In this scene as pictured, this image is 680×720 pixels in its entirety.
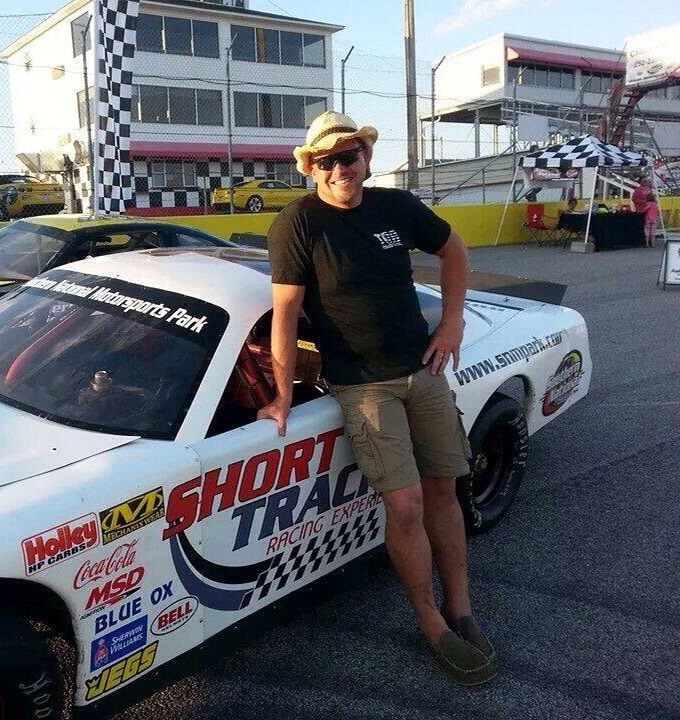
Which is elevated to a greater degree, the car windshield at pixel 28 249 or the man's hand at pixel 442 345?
the car windshield at pixel 28 249

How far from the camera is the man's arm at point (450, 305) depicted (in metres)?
2.44

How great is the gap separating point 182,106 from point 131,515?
29.5 metres

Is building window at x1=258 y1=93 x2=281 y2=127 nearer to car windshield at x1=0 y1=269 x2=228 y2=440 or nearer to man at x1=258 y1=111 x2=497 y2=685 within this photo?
car windshield at x1=0 y1=269 x2=228 y2=440

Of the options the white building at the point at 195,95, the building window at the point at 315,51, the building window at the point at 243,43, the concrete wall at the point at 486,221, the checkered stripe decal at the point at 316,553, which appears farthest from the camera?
the building window at the point at 315,51

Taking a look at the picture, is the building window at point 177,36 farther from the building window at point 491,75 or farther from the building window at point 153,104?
the building window at point 491,75

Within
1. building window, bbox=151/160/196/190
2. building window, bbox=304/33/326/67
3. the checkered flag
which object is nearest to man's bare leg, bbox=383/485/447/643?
the checkered flag

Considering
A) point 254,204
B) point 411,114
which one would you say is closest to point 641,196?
point 411,114

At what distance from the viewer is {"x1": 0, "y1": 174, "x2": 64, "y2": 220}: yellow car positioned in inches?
747

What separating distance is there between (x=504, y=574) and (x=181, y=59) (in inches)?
1199

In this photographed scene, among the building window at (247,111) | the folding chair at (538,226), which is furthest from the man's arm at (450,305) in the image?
the building window at (247,111)

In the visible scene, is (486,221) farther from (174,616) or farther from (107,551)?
(107,551)

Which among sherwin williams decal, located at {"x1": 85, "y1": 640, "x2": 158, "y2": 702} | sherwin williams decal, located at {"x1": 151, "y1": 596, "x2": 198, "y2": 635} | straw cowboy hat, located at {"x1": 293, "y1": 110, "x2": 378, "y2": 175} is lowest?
sherwin williams decal, located at {"x1": 85, "y1": 640, "x2": 158, "y2": 702}

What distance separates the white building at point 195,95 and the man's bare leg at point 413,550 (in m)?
24.9

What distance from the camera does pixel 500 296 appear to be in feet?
13.4
